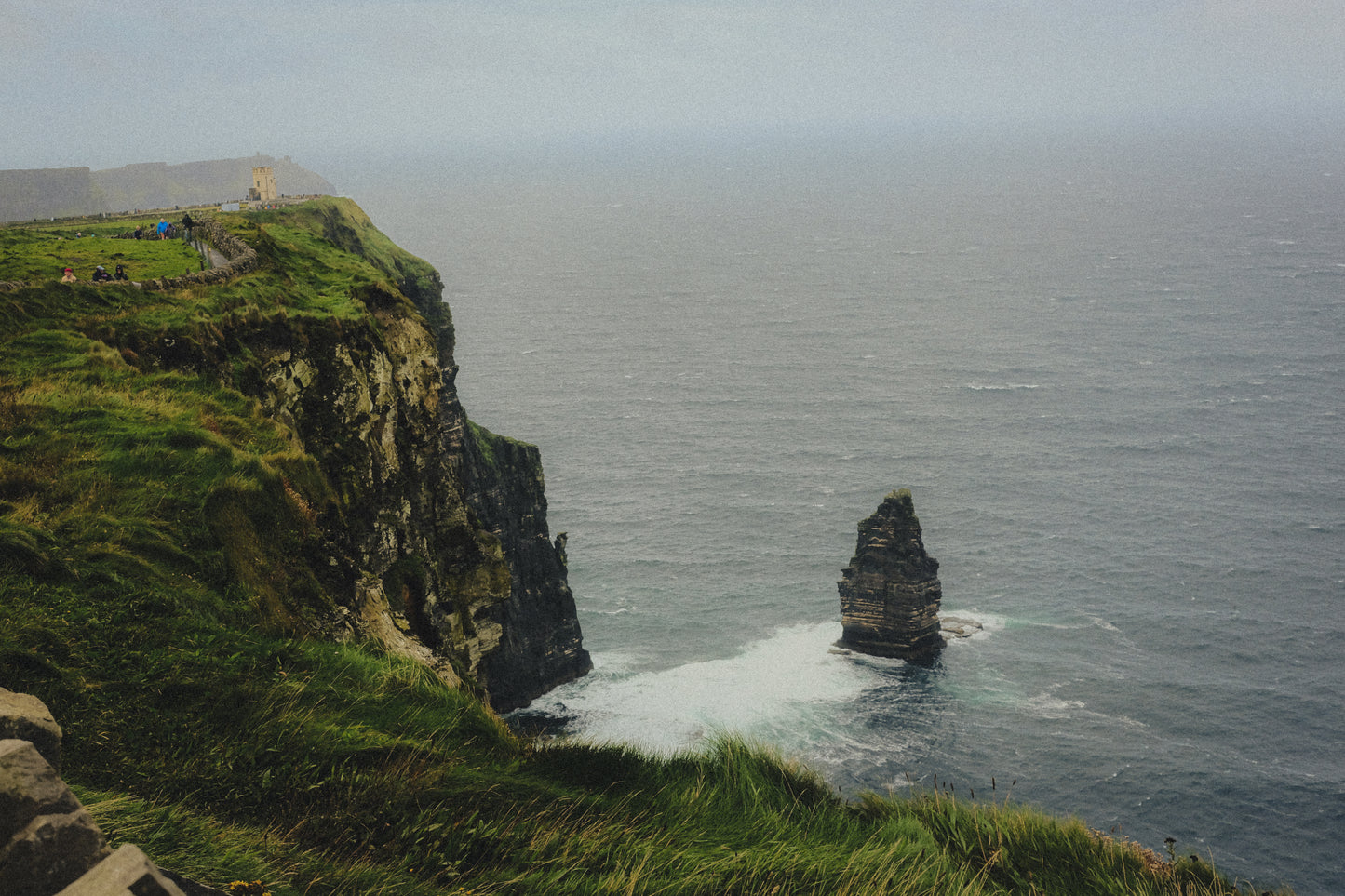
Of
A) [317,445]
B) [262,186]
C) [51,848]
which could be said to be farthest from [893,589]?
[262,186]

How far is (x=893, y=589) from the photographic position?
8150cm

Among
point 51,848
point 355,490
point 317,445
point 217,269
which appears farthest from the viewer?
point 217,269

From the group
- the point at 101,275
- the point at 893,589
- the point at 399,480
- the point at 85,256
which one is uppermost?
the point at 85,256

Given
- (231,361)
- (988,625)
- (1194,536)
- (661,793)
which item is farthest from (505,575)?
(1194,536)

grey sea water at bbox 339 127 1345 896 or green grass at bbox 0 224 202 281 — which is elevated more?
green grass at bbox 0 224 202 281

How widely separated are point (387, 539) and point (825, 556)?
76.6 m

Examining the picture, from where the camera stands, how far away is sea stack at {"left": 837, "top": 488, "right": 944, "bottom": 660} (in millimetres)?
80438

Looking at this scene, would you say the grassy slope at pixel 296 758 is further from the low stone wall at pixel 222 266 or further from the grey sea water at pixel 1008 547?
the grey sea water at pixel 1008 547

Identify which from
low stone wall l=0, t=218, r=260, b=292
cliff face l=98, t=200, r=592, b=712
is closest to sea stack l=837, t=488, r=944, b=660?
cliff face l=98, t=200, r=592, b=712

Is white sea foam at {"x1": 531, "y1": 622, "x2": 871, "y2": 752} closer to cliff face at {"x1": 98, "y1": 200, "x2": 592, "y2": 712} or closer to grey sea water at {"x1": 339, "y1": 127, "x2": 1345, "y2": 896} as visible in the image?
grey sea water at {"x1": 339, "y1": 127, "x2": 1345, "y2": 896}

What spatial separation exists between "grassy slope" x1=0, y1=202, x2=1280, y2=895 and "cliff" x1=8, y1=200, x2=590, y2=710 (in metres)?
0.17

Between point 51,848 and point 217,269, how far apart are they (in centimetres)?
2988

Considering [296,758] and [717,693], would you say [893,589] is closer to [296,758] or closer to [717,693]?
[717,693]

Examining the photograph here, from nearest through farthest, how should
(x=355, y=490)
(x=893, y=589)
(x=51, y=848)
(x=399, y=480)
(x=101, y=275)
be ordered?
1. (x=51, y=848)
2. (x=355, y=490)
3. (x=399, y=480)
4. (x=101, y=275)
5. (x=893, y=589)
